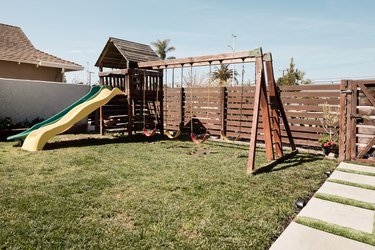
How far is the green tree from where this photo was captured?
79.7 feet

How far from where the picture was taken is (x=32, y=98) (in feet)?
37.4

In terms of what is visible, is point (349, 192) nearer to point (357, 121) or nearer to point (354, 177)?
point (354, 177)

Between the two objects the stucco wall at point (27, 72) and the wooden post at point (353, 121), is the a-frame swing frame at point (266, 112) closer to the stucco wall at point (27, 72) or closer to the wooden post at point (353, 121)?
the wooden post at point (353, 121)

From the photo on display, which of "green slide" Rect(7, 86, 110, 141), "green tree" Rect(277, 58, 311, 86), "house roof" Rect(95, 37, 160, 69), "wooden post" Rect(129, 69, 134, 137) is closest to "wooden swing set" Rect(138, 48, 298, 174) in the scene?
"wooden post" Rect(129, 69, 134, 137)

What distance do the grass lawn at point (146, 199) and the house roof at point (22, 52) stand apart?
977 cm

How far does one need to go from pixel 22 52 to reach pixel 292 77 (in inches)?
860

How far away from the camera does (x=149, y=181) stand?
5.15 m

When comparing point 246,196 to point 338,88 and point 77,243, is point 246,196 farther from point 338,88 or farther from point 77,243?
point 338,88

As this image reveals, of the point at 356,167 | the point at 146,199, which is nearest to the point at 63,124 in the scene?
the point at 146,199

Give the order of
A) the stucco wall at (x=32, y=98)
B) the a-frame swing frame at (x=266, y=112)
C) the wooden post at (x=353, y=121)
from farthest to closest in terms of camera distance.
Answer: the stucco wall at (x=32, y=98)
the wooden post at (x=353, y=121)
the a-frame swing frame at (x=266, y=112)

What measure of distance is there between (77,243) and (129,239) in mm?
556

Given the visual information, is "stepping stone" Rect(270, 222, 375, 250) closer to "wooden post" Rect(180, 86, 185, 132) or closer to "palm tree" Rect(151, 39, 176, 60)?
"wooden post" Rect(180, 86, 185, 132)

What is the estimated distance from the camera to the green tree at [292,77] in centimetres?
2430

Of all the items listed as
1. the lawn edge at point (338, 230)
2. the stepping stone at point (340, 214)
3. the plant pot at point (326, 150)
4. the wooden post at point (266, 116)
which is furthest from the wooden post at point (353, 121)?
the lawn edge at point (338, 230)
